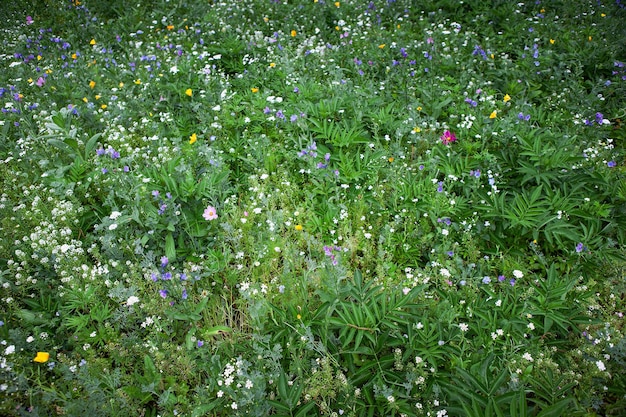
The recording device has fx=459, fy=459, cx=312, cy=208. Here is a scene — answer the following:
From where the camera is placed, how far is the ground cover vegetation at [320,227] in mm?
2496

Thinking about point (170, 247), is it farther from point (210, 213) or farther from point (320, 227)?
point (320, 227)

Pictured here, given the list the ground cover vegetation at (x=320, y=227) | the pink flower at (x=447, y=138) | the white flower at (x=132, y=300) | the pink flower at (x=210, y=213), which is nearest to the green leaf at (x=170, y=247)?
the ground cover vegetation at (x=320, y=227)

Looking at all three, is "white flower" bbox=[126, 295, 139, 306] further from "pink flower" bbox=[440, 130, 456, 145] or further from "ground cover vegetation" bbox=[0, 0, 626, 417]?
"pink flower" bbox=[440, 130, 456, 145]

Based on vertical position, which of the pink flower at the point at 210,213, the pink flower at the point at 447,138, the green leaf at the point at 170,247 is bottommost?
the green leaf at the point at 170,247

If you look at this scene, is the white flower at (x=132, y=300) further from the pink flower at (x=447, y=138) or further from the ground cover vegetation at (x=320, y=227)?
the pink flower at (x=447, y=138)

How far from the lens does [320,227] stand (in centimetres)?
347

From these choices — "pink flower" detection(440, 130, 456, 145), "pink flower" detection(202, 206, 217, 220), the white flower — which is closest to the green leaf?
"pink flower" detection(202, 206, 217, 220)

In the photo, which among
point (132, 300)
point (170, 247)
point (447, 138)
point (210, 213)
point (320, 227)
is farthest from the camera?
point (447, 138)

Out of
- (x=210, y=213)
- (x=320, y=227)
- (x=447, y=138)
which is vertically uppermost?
(x=447, y=138)

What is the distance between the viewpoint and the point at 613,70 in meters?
4.93

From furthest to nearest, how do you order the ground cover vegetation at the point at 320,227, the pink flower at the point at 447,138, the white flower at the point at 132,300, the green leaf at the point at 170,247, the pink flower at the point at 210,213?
the pink flower at the point at 447,138
the pink flower at the point at 210,213
the green leaf at the point at 170,247
the white flower at the point at 132,300
the ground cover vegetation at the point at 320,227

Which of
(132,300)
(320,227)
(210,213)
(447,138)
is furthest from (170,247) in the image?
(447,138)

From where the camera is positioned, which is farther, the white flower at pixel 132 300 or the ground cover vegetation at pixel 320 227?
the white flower at pixel 132 300

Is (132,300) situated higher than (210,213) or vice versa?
(210,213)
